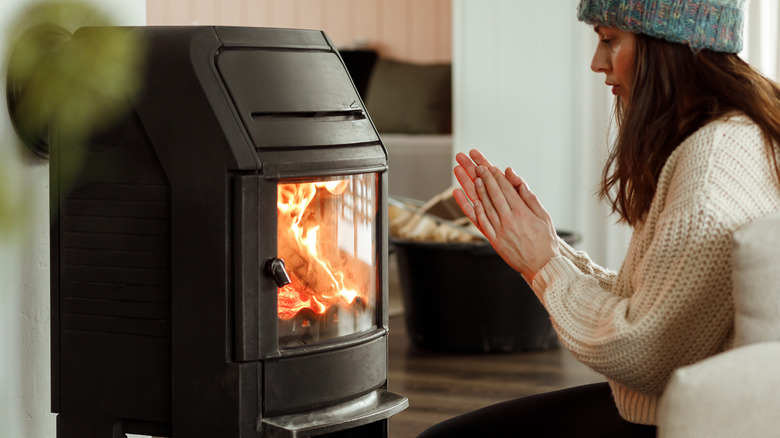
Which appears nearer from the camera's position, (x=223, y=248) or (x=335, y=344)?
(x=223, y=248)

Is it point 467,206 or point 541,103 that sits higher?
point 541,103

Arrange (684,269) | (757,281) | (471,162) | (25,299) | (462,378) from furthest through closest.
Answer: (462,378) < (25,299) < (471,162) < (684,269) < (757,281)

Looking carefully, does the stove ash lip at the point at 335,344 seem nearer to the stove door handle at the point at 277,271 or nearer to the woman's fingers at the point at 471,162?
the stove door handle at the point at 277,271

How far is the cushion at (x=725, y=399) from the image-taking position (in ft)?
3.43

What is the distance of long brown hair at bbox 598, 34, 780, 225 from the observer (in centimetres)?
143

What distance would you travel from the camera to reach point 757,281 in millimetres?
1213

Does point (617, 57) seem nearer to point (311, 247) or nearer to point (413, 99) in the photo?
point (311, 247)

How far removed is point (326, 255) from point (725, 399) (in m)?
0.88

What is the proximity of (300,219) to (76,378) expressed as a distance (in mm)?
502

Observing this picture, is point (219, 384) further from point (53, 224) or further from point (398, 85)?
point (398, 85)

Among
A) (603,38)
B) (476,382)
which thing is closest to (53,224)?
(603,38)

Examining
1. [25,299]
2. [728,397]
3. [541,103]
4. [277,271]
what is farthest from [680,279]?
[541,103]

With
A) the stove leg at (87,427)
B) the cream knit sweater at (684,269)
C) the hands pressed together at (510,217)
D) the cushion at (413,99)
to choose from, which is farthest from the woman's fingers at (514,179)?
the cushion at (413,99)

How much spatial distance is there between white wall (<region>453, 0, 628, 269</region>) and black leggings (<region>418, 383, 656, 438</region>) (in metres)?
2.31
